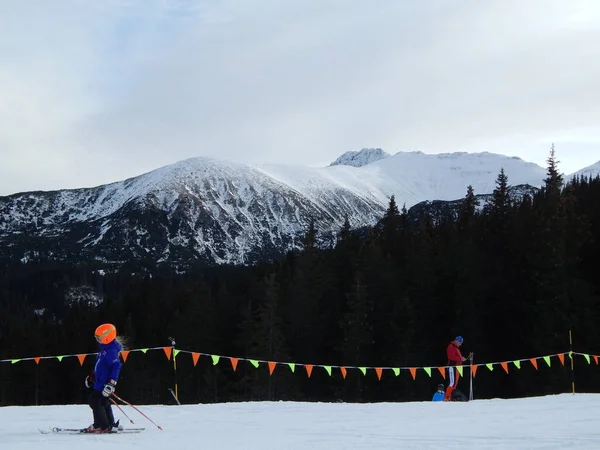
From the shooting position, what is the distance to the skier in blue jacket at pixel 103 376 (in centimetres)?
1061

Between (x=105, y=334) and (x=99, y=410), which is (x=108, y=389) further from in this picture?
(x=105, y=334)

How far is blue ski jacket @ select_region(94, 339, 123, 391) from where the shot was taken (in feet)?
34.8

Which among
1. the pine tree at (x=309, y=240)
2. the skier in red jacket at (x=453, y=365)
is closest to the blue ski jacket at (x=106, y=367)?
the skier in red jacket at (x=453, y=365)

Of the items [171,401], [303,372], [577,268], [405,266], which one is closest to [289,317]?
[303,372]

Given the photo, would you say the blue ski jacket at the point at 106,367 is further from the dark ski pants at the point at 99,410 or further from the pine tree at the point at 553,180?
the pine tree at the point at 553,180

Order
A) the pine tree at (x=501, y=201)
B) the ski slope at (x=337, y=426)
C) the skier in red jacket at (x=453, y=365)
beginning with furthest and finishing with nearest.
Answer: the pine tree at (x=501, y=201)
the skier in red jacket at (x=453, y=365)
the ski slope at (x=337, y=426)

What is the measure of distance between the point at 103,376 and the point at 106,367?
160 mm

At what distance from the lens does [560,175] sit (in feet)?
152

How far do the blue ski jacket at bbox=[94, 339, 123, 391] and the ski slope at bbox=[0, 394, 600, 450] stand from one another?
32.4 inches

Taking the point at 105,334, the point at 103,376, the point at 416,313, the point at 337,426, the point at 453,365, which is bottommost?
the point at 337,426

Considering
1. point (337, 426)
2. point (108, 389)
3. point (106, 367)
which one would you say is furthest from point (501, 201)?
point (108, 389)

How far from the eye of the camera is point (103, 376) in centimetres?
1066

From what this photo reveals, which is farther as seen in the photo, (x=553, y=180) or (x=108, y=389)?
(x=553, y=180)

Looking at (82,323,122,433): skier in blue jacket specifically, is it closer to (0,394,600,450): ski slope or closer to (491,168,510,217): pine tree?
(0,394,600,450): ski slope
